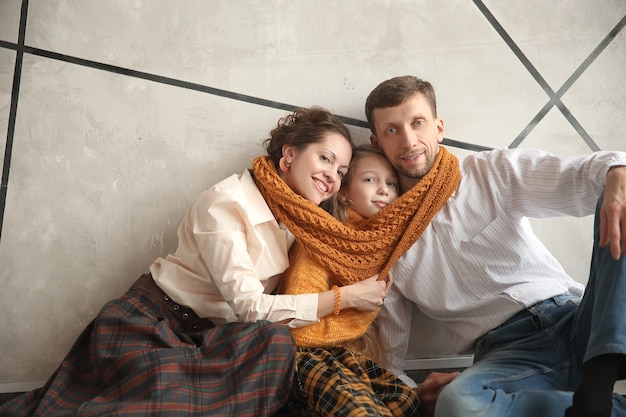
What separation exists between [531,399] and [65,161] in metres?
1.47

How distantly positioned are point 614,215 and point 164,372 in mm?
1097

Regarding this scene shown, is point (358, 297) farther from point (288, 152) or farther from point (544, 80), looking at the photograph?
point (544, 80)

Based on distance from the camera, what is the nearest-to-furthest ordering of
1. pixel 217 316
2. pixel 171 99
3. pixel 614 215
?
pixel 614 215
pixel 217 316
pixel 171 99

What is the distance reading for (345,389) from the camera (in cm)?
139

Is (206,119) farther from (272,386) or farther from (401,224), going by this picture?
(272,386)

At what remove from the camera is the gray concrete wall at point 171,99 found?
1.79 meters

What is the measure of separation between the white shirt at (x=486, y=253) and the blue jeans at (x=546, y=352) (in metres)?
0.07

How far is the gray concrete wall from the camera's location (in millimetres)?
1788

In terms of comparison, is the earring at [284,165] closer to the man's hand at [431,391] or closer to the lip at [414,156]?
the lip at [414,156]

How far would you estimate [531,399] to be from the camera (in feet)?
4.56

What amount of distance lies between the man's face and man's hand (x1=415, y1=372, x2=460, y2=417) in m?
0.58

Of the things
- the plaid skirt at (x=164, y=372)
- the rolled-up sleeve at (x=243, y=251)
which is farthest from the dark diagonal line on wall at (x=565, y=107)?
the plaid skirt at (x=164, y=372)

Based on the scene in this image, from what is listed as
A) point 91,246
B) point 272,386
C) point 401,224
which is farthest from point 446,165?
point 91,246

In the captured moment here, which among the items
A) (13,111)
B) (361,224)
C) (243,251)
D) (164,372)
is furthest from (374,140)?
(13,111)
